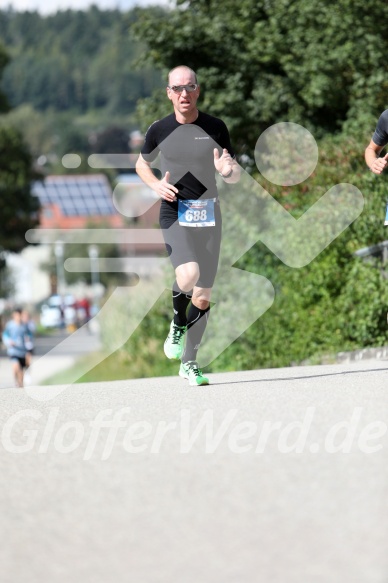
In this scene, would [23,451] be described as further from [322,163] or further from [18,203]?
[18,203]

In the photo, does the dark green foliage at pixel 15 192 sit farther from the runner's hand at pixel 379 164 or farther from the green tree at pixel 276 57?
the runner's hand at pixel 379 164

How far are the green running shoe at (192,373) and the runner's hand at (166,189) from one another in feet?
4.31

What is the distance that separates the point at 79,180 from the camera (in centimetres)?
16675

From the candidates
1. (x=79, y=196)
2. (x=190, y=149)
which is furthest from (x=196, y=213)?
(x=79, y=196)

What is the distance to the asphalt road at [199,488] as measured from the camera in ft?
13.3

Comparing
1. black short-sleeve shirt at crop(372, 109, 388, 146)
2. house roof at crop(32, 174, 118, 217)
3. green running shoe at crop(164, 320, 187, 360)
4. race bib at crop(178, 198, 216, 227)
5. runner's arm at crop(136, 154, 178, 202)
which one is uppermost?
black short-sleeve shirt at crop(372, 109, 388, 146)

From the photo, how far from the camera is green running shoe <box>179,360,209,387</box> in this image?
31.6ft

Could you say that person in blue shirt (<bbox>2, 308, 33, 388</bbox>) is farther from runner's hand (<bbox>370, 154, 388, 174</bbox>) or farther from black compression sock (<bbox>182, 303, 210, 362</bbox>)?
runner's hand (<bbox>370, 154, 388, 174</bbox>)

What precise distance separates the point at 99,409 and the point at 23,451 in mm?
1647

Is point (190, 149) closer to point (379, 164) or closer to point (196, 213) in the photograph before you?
point (196, 213)

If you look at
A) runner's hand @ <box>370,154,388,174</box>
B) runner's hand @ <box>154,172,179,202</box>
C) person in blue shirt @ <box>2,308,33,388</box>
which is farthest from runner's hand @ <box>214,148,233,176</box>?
person in blue shirt @ <box>2,308,33,388</box>

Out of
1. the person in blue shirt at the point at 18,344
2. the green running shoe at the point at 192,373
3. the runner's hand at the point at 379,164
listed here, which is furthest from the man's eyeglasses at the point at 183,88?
the person in blue shirt at the point at 18,344

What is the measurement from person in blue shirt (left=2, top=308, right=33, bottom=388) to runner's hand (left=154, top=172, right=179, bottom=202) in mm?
13555

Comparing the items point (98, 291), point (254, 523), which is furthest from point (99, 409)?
point (98, 291)
